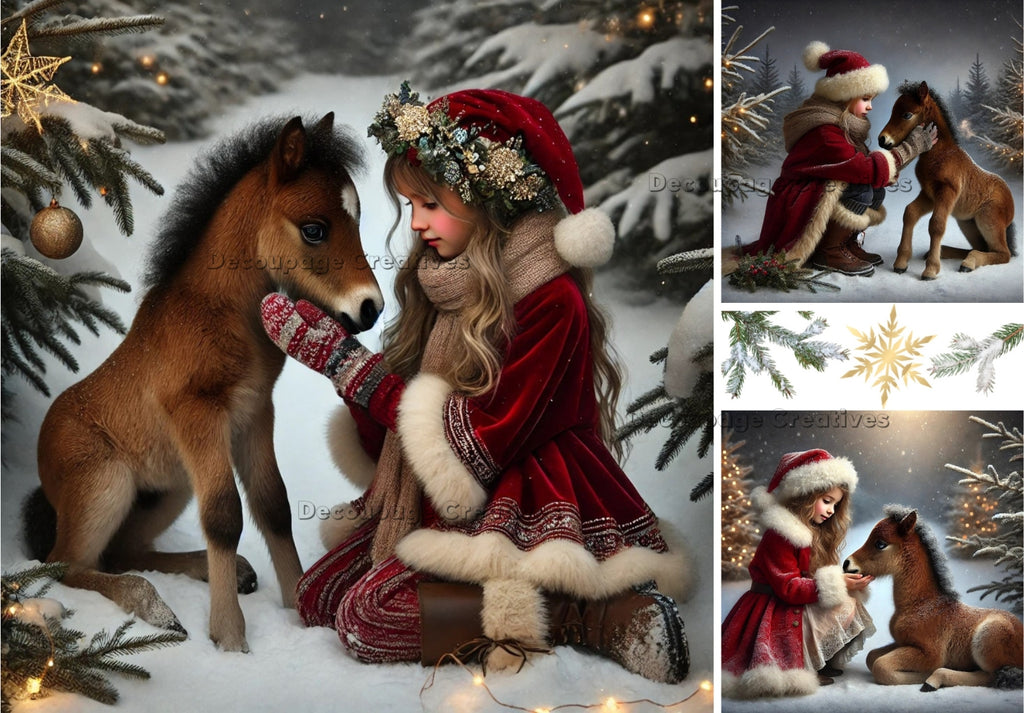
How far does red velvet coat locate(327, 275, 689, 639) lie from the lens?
253 cm

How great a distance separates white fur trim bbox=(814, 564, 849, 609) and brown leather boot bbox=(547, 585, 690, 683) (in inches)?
13.3

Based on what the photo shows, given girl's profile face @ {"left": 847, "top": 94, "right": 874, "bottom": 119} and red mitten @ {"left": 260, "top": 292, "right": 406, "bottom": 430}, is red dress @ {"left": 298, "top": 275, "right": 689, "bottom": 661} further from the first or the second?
girl's profile face @ {"left": 847, "top": 94, "right": 874, "bottom": 119}

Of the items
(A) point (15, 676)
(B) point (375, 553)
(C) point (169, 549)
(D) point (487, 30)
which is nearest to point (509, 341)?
(B) point (375, 553)

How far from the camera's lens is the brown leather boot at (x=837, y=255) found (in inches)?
105

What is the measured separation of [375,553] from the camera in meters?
2.64

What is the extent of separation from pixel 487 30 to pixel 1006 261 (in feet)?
4.52

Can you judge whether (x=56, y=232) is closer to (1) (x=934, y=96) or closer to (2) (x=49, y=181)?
(2) (x=49, y=181)

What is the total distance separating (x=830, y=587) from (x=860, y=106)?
1147 mm

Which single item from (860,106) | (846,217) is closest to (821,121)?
(860,106)

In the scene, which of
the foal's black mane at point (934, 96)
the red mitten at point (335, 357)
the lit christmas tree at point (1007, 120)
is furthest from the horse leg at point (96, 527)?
the lit christmas tree at point (1007, 120)

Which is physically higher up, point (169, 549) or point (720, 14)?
point (720, 14)

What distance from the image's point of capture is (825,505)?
2.65 metres

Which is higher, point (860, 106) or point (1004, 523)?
point (860, 106)

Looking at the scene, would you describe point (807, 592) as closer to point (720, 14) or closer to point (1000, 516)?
point (1000, 516)
